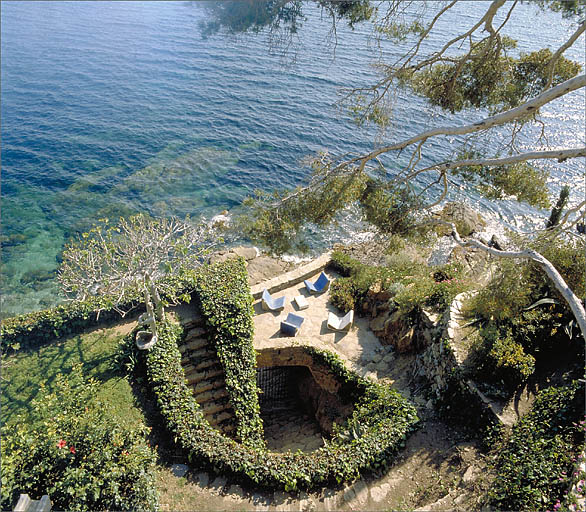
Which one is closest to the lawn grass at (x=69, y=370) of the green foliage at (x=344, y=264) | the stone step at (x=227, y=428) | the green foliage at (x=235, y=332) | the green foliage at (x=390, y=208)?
the stone step at (x=227, y=428)

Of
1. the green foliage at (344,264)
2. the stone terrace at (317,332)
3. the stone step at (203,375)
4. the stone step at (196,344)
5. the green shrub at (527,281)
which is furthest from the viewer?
the green foliage at (344,264)

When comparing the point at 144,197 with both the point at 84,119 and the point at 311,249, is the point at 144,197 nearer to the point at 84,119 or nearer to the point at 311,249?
the point at 311,249

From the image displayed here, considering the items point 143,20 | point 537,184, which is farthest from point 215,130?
point 143,20

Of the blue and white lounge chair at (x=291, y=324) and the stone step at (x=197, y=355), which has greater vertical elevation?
the blue and white lounge chair at (x=291, y=324)

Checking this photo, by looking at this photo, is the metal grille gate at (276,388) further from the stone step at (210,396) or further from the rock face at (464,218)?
the rock face at (464,218)

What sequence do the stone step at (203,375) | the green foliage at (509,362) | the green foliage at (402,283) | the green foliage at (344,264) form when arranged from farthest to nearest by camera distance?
the green foliage at (344,264)
the green foliage at (402,283)
the stone step at (203,375)
the green foliage at (509,362)

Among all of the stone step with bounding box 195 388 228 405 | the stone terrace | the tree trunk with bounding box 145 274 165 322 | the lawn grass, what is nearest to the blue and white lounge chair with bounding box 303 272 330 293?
the stone terrace
